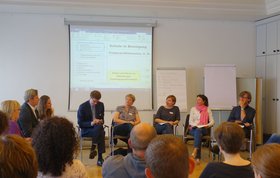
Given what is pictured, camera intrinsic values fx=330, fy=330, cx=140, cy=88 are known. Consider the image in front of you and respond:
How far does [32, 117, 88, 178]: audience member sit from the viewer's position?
168 cm

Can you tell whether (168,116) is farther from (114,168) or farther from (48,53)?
(114,168)

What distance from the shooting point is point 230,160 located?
237cm

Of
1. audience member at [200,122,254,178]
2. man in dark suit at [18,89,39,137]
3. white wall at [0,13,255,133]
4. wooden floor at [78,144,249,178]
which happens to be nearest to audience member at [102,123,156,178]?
audience member at [200,122,254,178]

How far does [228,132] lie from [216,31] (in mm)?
5656

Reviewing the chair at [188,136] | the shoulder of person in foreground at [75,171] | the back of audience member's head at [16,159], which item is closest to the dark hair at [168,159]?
the back of audience member's head at [16,159]

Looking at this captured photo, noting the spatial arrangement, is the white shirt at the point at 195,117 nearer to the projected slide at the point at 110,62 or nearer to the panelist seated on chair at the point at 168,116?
the panelist seated on chair at the point at 168,116

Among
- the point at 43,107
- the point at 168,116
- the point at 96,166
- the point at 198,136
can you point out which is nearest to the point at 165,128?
the point at 168,116

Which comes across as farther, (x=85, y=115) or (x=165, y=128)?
(x=165, y=128)

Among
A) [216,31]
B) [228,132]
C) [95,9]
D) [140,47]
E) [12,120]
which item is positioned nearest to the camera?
[228,132]

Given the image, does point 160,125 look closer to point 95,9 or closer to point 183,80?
point 183,80

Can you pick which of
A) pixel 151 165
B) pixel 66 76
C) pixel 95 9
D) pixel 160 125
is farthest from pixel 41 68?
pixel 151 165

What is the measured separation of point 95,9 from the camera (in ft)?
21.7

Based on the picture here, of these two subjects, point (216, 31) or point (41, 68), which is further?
point (216, 31)

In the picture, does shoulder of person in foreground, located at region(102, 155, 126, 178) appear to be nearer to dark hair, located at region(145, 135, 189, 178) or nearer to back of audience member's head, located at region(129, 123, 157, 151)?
back of audience member's head, located at region(129, 123, 157, 151)
